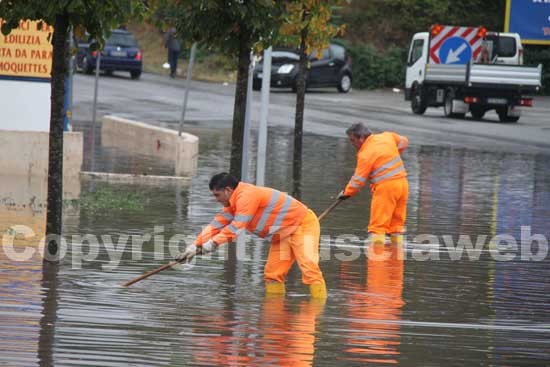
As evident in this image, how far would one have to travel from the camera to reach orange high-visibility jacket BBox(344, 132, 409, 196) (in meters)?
13.1

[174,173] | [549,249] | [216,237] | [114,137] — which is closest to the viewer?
[216,237]

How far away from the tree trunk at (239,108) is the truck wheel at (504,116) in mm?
20904

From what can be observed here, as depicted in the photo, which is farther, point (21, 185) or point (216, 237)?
point (21, 185)

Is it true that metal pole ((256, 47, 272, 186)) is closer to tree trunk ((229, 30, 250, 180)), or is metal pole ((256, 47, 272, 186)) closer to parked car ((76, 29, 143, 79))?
tree trunk ((229, 30, 250, 180))

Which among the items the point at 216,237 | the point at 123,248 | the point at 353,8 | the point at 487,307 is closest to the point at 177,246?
the point at 123,248

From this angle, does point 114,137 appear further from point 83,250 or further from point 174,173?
point 83,250

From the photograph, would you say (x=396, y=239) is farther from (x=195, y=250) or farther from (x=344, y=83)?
(x=344, y=83)

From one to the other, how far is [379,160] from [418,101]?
859 inches

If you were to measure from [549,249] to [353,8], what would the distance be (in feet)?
119

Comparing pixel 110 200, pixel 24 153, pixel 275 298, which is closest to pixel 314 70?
pixel 24 153

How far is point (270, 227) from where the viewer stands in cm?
992

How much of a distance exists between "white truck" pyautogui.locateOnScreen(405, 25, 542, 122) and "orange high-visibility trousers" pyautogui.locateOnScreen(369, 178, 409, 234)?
1960 cm

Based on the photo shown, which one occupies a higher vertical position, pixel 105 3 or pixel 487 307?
pixel 105 3

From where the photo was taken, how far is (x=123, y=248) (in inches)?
472
